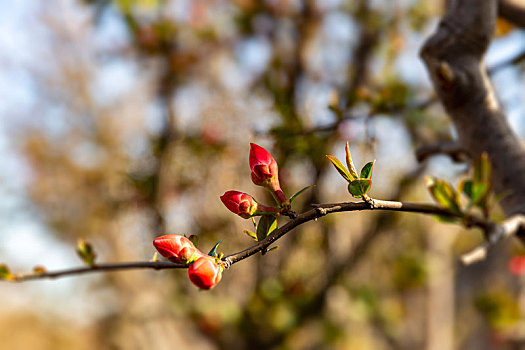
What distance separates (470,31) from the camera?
0.87 meters

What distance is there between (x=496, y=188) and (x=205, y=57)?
10.4ft

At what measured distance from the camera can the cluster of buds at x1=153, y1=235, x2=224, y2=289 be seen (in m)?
0.46

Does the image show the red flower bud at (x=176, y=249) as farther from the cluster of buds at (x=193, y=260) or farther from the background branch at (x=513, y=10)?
the background branch at (x=513, y=10)

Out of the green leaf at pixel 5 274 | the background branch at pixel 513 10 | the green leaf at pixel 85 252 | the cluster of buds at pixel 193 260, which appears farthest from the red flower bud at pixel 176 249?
the background branch at pixel 513 10

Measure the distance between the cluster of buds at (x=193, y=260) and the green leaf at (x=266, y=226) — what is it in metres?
0.07

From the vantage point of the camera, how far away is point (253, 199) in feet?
1.79

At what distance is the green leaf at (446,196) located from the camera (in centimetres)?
54

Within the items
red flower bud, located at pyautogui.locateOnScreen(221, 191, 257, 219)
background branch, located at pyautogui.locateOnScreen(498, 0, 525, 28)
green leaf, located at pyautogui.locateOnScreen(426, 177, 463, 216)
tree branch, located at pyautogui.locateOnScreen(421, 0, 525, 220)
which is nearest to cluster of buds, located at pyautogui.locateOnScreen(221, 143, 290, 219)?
red flower bud, located at pyautogui.locateOnScreen(221, 191, 257, 219)

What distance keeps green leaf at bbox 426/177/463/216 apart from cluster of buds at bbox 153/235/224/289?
12.4 inches

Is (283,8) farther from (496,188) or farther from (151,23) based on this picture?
(496,188)

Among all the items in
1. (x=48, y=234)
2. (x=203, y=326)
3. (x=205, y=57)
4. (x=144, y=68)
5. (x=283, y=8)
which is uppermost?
(x=48, y=234)

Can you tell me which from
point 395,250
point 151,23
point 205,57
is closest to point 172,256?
point 151,23

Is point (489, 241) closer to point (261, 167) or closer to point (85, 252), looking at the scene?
point (261, 167)

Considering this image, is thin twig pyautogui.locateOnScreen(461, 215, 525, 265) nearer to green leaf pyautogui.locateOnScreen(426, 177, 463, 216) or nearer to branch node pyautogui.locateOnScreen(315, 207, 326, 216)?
green leaf pyautogui.locateOnScreen(426, 177, 463, 216)
